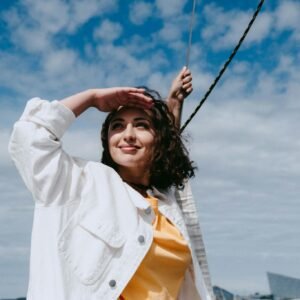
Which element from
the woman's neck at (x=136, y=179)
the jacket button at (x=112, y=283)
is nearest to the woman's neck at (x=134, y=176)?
the woman's neck at (x=136, y=179)

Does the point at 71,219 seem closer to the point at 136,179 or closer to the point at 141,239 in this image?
the point at 141,239

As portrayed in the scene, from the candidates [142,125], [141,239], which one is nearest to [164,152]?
[142,125]

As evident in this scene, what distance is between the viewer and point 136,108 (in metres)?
2.95

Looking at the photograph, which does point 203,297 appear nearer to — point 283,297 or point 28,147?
point 28,147

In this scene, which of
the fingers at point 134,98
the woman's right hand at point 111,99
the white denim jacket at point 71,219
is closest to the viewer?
the white denim jacket at point 71,219

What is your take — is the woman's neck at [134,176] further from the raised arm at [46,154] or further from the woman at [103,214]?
the raised arm at [46,154]

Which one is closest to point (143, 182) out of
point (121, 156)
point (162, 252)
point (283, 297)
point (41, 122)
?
point (121, 156)

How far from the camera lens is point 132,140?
111 inches

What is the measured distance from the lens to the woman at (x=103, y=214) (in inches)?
92.3

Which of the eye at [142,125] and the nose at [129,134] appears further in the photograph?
the eye at [142,125]

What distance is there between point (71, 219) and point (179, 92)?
1160 mm

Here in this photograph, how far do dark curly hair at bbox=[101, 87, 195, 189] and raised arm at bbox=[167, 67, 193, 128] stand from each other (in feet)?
0.49

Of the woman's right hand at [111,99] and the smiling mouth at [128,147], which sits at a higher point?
the woman's right hand at [111,99]

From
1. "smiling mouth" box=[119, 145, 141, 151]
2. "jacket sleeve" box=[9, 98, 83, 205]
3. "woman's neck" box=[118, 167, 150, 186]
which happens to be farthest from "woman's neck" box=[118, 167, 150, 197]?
"jacket sleeve" box=[9, 98, 83, 205]
